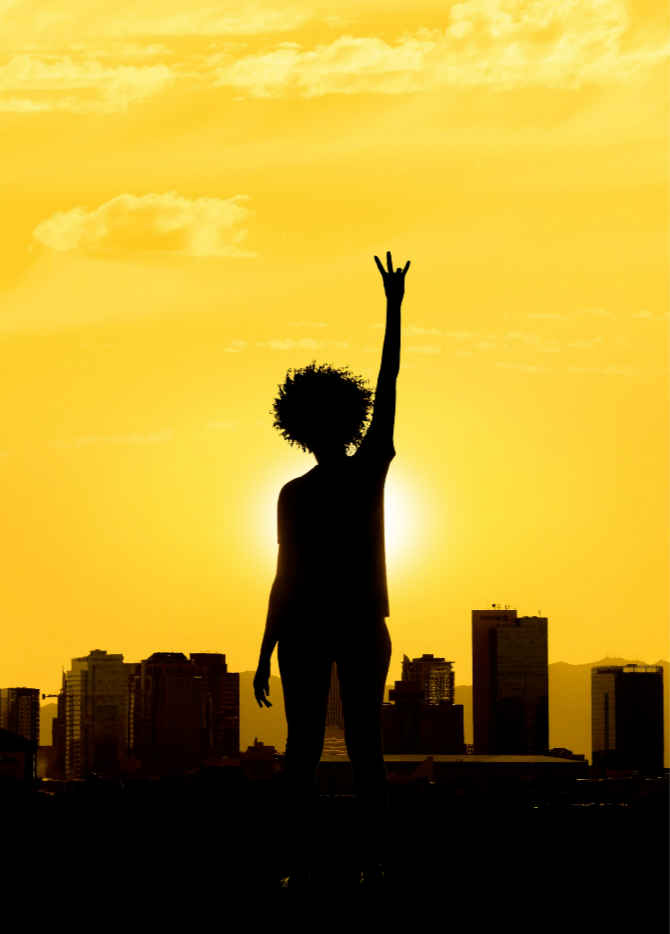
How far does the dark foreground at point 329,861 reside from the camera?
9.01 metres

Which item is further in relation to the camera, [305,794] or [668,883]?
[305,794]

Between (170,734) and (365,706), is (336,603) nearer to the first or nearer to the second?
(365,706)

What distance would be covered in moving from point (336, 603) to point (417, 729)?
184 m

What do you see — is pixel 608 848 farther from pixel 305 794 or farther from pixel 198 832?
pixel 198 832

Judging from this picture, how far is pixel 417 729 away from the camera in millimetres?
191125

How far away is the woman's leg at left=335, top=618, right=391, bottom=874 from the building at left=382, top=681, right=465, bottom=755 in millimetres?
169111

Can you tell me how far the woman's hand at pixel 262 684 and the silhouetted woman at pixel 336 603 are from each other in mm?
12

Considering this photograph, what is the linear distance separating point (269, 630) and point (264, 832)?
3003mm

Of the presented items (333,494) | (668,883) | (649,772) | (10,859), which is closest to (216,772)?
(10,859)

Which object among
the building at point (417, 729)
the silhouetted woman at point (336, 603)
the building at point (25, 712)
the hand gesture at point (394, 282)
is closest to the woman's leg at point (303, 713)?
the silhouetted woman at point (336, 603)

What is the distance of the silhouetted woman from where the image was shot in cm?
1098

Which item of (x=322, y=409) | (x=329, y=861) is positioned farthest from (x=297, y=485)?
(x=329, y=861)

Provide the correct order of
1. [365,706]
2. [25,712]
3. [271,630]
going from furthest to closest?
1. [25,712]
2. [271,630]
3. [365,706]

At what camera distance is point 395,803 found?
15.2m
